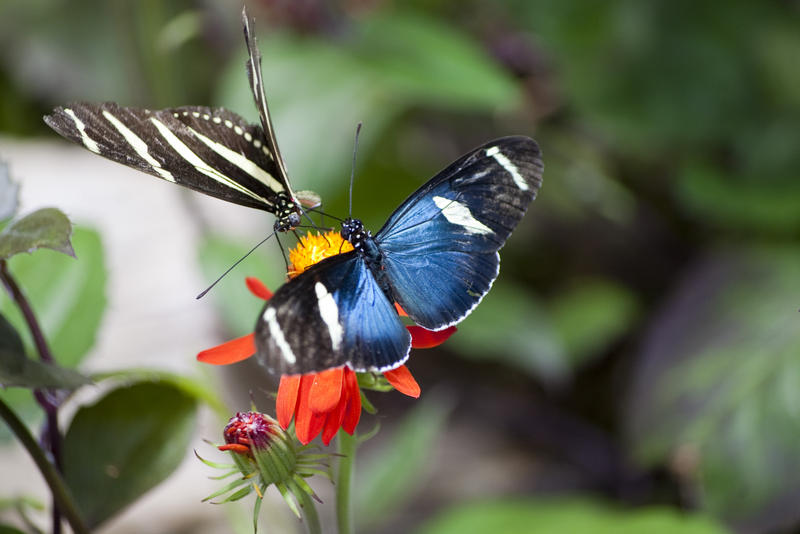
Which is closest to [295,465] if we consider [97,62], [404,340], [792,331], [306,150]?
[404,340]

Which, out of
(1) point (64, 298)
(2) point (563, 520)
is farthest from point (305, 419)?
(2) point (563, 520)

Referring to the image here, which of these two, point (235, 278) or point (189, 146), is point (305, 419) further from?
point (235, 278)

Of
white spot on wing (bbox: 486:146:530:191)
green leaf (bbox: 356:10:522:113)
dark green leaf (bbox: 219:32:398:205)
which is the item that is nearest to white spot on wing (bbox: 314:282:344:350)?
white spot on wing (bbox: 486:146:530:191)

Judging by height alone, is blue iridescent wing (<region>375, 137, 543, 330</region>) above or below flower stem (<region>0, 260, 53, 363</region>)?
below

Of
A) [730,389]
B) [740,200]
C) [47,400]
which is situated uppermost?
[47,400]

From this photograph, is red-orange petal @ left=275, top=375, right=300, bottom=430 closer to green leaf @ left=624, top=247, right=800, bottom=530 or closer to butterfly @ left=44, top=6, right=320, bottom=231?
butterfly @ left=44, top=6, right=320, bottom=231

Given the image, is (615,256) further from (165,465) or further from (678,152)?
(165,465)
